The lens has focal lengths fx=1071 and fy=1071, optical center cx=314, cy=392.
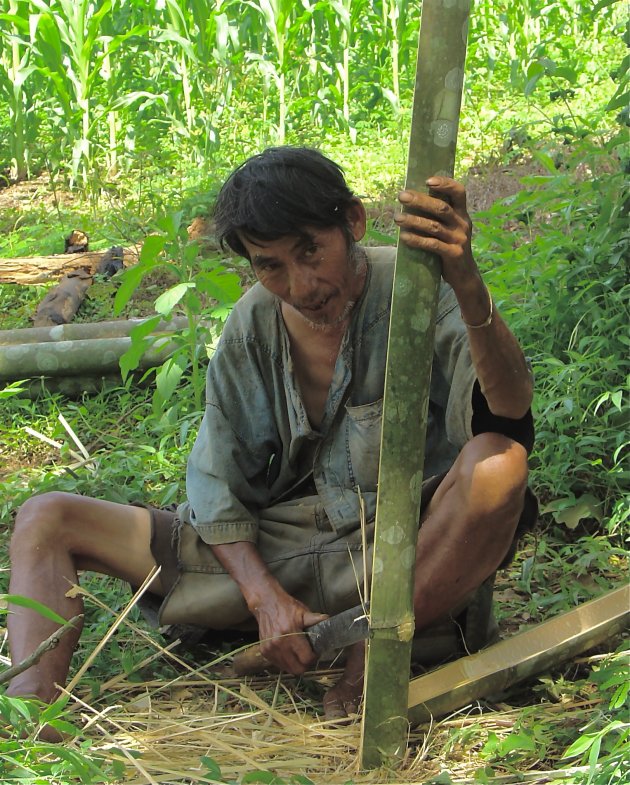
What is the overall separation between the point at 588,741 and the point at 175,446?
2450mm

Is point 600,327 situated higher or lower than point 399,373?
lower

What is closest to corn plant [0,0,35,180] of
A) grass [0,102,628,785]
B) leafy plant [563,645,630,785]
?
grass [0,102,628,785]

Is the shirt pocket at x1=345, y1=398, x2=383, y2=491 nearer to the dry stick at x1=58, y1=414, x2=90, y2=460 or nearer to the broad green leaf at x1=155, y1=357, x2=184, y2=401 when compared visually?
the broad green leaf at x1=155, y1=357, x2=184, y2=401

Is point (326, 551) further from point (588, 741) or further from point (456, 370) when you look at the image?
point (588, 741)

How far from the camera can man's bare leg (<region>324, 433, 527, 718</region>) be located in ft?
7.77

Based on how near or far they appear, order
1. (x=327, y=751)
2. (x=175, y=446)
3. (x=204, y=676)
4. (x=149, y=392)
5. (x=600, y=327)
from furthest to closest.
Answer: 1. (x=149, y=392)
2. (x=175, y=446)
3. (x=600, y=327)
4. (x=204, y=676)
5. (x=327, y=751)

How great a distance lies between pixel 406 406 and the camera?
2076 millimetres

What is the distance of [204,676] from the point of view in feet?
9.15

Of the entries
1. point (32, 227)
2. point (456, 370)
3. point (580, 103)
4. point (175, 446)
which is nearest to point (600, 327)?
point (456, 370)

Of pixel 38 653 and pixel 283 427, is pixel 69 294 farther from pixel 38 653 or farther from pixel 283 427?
pixel 38 653

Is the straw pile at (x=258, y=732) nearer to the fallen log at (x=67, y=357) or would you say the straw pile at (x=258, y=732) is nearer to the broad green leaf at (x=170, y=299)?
the broad green leaf at (x=170, y=299)

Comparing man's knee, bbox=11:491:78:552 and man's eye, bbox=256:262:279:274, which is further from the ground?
man's eye, bbox=256:262:279:274

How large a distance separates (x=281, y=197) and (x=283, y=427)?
669 mm

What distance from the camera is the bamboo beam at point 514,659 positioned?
7.93ft
